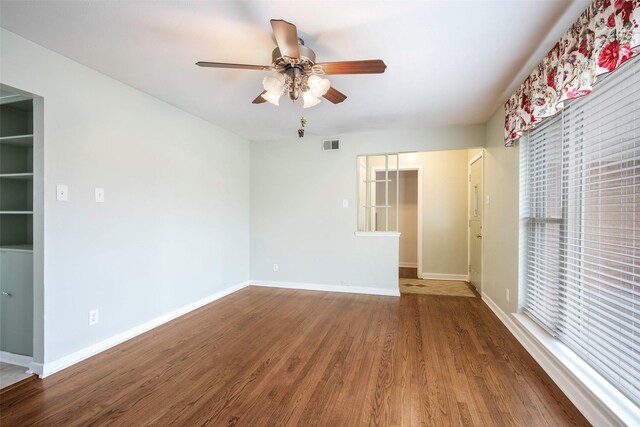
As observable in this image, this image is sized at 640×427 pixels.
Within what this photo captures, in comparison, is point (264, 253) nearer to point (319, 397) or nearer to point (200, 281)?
point (200, 281)

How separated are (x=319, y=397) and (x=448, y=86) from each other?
9.03 feet

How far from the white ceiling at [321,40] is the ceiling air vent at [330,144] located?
136cm

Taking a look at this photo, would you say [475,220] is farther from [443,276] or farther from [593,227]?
[593,227]

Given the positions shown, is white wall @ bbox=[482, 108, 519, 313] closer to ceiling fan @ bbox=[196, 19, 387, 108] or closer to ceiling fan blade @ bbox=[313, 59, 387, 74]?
ceiling fan blade @ bbox=[313, 59, 387, 74]

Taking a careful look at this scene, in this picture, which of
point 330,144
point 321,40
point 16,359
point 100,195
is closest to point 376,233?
point 330,144

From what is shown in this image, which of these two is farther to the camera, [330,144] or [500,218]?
[330,144]

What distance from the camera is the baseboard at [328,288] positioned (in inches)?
165

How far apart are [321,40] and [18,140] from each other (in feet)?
8.38

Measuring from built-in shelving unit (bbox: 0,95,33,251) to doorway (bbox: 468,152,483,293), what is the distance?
5067mm

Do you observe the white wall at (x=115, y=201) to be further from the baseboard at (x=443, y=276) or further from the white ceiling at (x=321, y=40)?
the baseboard at (x=443, y=276)

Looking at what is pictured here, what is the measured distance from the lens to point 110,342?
8.39ft

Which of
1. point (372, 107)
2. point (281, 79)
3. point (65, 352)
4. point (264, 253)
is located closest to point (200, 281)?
point (264, 253)

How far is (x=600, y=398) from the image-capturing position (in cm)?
155

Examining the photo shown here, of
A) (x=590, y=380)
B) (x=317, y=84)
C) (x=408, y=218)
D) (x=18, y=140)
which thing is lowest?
(x=590, y=380)
